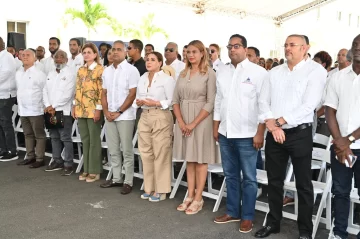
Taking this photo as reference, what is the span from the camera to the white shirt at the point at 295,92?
3178 mm

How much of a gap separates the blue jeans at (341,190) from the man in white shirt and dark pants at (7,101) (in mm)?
5153

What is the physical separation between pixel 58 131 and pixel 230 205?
3031 mm

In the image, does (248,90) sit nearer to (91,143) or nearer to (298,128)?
(298,128)

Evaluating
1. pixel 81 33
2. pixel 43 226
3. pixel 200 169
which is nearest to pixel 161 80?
pixel 200 169

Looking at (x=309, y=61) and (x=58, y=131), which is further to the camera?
(x=58, y=131)

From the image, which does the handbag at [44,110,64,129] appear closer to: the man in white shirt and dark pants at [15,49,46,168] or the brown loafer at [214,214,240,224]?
the man in white shirt and dark pants at [15,49,46,168]

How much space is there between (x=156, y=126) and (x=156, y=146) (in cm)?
22

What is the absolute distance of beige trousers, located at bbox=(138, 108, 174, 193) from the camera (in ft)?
14.7

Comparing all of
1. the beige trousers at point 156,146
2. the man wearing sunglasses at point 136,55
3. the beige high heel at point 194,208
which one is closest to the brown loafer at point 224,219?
the beige high heel at point 194,208

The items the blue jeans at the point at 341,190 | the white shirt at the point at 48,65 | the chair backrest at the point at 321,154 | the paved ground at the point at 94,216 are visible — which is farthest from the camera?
the white shirt at the point at 48,65

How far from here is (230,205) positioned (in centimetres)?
397

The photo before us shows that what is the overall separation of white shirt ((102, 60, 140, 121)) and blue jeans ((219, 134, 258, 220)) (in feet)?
4.83

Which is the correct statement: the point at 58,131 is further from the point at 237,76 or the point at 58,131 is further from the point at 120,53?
the point at 237,76

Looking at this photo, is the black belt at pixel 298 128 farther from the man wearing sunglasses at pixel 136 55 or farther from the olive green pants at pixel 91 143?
the man wearing sunglasses at pixel 136 55
